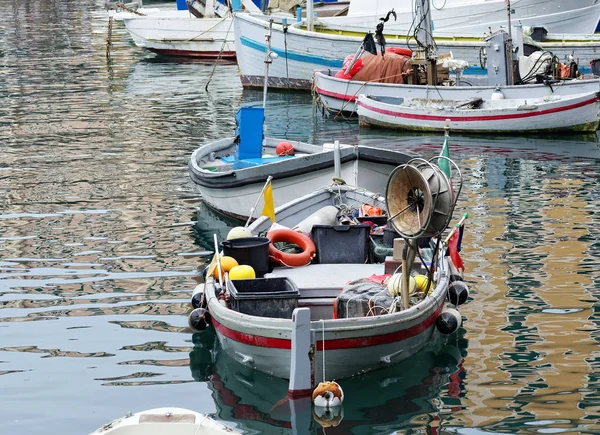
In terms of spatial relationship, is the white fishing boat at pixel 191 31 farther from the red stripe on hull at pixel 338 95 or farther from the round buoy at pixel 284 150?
the round buoy at pixel 284 150

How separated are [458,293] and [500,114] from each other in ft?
44.6

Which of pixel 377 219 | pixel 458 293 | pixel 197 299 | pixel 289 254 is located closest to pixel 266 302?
pixel 197 299

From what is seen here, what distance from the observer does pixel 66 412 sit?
10.7m

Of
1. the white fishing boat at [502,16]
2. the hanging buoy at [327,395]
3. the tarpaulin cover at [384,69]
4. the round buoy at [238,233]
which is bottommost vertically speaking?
the hanging buoy at [327,395]

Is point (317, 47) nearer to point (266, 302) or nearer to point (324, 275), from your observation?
point (324, 275)

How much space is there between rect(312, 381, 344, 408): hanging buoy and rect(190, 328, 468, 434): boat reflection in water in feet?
0.42

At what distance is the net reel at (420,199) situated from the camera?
10984 mm

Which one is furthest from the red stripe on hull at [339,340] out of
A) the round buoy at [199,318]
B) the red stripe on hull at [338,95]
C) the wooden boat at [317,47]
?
the wooden boat at [317,47]

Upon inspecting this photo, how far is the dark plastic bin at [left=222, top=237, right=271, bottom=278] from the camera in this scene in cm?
1320

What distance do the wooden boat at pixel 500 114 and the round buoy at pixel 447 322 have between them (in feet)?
47.4

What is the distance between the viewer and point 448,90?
26656 millimetres

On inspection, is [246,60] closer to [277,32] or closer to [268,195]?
[277,32]

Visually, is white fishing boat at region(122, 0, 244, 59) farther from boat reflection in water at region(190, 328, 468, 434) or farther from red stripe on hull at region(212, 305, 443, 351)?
red stripe on hull at region(212, 305, 443, 351)

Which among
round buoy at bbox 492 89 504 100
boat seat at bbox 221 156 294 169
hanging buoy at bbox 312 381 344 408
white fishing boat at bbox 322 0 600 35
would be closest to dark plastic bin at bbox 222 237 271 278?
hanging buoy at bbox 312 381 344 408
